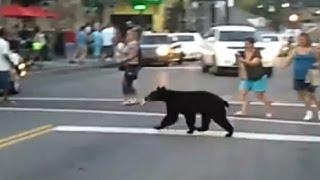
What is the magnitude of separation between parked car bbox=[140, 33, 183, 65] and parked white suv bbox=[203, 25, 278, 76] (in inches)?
284

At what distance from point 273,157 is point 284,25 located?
94.8 meters

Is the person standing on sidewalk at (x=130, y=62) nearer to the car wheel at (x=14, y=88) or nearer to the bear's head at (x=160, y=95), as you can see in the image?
the car wheel at (x=14, y=88)

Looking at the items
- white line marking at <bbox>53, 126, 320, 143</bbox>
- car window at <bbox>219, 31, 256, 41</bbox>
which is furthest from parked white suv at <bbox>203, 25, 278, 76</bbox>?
white line marking at <bbox>53, 126, 320, 143</bbox>

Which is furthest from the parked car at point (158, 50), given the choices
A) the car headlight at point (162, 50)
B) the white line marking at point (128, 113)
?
the white line marking at point (128, 113)

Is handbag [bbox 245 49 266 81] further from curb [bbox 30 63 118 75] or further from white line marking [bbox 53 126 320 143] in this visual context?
curb [bbox 30 63 118 75]

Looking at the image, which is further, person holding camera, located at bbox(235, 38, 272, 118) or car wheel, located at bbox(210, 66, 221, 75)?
car wheel, located at bbox(210, 66, 221, 75)

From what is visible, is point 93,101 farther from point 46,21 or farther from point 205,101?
point 46,21

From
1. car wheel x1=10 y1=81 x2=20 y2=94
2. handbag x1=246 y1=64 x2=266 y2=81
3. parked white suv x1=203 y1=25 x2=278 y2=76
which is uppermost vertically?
handbag x1=246 y1=64 x2=266 y2=81

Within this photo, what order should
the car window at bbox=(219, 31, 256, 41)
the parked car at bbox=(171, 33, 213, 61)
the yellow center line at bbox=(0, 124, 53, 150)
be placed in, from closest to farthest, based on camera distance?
the yellow center line at bbox=(0, 124, 53, 150) → the car window at bbox=(219, 31, 256, 41) → the parked car at bbox=(171, 33, 213, 61)

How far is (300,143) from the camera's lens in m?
13.1

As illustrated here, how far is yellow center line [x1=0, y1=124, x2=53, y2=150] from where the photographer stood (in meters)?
12.9

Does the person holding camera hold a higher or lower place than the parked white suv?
higher

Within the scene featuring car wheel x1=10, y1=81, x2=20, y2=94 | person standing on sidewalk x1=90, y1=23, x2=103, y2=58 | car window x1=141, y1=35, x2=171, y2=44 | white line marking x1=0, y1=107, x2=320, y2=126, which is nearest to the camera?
white line marking x1=0, y1=107, x2=320, y2=126

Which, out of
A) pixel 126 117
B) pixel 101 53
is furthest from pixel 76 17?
pixel 126 117
